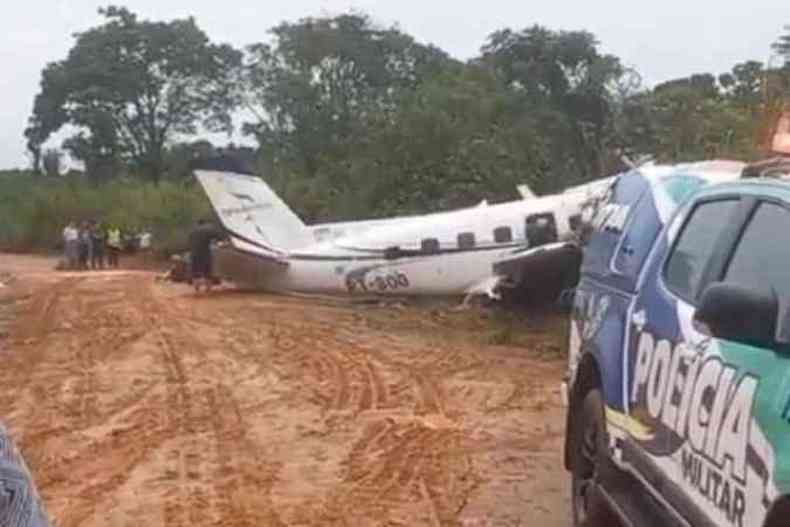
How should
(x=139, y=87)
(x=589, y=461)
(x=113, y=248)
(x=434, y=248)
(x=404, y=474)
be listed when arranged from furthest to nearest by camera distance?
(x=139, y=87) → (x=113, y=248) → (x=434, y=248) → (x=404, y=474) → (x=589, y=461)

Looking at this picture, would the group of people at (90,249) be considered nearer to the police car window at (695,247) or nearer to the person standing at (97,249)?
the person standing at (97,249)

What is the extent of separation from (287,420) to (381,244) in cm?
1193

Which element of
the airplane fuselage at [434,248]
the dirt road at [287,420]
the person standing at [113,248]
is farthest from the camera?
the person standing at [113,248]

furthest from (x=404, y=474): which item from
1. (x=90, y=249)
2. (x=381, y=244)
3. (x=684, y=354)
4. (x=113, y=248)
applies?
(x=113, y=248)

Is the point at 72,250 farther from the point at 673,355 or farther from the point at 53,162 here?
the point at 673,355

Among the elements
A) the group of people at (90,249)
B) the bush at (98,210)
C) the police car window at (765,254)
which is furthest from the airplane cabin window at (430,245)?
the bush at (98,210)

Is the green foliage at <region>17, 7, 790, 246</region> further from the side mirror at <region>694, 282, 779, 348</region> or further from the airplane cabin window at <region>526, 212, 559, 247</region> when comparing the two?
Answer: the side mirror at <region>694, 282, 779, 348</region>

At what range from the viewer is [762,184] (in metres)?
5.24

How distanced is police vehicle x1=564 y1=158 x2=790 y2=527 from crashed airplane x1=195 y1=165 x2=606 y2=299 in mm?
12619

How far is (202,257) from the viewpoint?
1088 inches

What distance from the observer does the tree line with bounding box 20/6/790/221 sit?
32.1 m

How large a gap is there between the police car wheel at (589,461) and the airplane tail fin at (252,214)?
18142 millimetres

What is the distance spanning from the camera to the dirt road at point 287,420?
8.59 meters

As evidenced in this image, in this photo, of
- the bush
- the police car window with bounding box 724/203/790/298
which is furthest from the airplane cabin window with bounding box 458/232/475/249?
the bush
